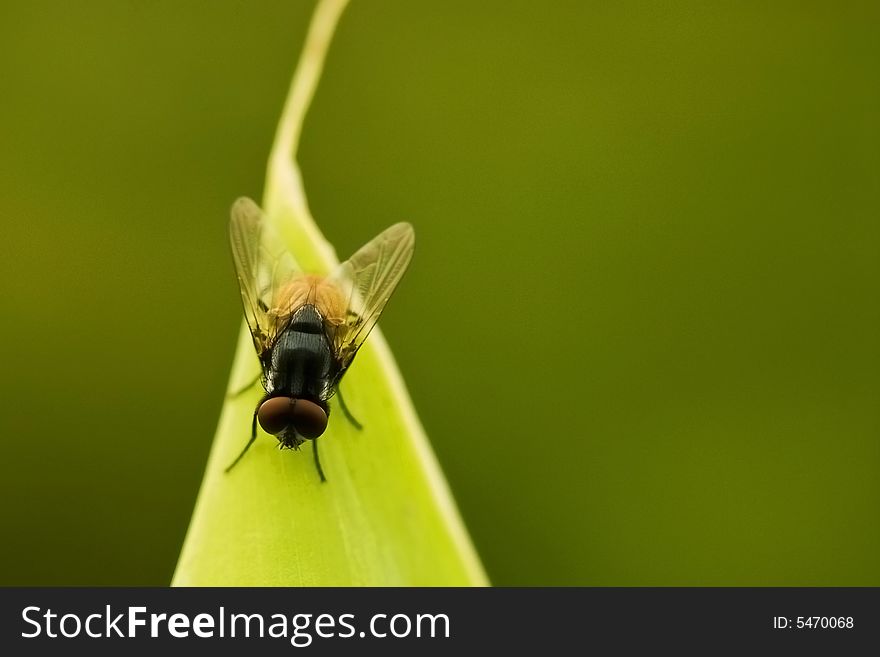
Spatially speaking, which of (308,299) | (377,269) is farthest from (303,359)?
(377,269)

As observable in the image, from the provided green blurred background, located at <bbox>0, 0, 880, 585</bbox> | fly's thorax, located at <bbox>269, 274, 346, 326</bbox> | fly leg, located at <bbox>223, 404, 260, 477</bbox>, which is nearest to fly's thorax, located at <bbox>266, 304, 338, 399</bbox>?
fly's thorax, located at <bbox>269, 274, 346, 326</bbox>

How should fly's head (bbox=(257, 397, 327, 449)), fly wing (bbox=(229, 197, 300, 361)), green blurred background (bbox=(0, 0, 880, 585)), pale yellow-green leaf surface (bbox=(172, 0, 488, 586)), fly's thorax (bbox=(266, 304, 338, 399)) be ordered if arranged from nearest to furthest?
pale yellow-green leaf surface (bbox=(172, 0, 488, 586)) < fly's head (bbox=(257, 397, 327, 449)) < fly's thorax (bbox=(266, 304, 338, 399)) < fly wing (bbox=(229, 197, 300, 361)) < green blurred background (bbox=(0, 0, 880, 585))

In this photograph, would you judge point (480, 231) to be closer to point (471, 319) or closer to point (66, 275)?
A: point (471, 319)

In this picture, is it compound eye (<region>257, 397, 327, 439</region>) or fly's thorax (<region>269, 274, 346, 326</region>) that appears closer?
compound eye (<region>257, 397, 327, 439</region>)

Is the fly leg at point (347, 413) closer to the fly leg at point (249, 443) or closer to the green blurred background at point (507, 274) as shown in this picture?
the fly leg at point (249, 443)

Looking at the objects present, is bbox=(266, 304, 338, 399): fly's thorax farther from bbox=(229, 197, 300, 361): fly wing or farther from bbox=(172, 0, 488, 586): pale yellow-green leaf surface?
bbox=(172, 0, 488, 586): pale yellow-green leaf surface
